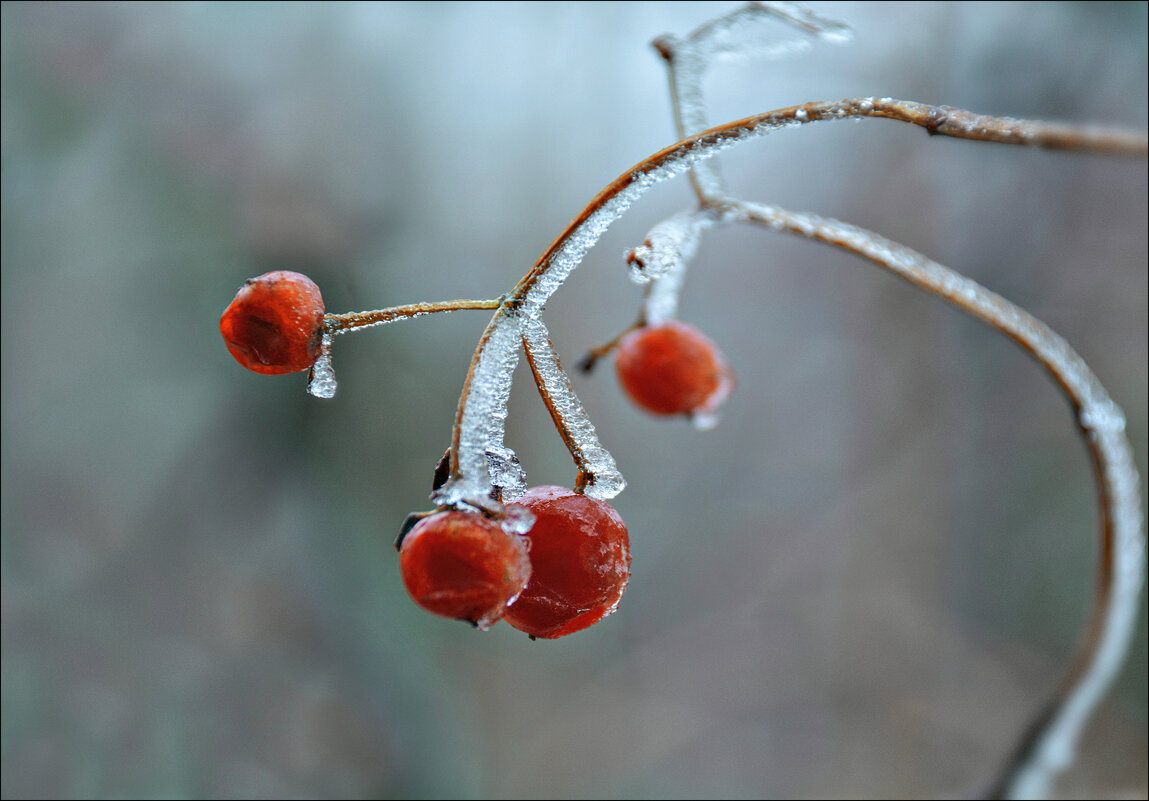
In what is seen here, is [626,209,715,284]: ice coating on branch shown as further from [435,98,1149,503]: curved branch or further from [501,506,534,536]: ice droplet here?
[501,506,534,536]: ice droplet

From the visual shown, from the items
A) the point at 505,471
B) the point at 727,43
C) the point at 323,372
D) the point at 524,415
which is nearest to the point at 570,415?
the point at 505,471

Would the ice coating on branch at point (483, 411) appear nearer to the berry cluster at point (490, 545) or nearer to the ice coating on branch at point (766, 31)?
the berry cluster at point (490, 545)

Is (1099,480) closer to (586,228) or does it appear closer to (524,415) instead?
(586,228)

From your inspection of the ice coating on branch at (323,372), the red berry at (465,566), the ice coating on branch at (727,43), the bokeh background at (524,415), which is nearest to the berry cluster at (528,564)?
the red berry at (465,566)

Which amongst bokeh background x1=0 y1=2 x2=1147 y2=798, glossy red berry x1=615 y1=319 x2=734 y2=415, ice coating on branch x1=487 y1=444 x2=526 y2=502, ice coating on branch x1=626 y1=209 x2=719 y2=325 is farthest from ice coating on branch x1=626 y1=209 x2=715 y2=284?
bokeh background x1=0 y1=2 x2=1147 y2=798

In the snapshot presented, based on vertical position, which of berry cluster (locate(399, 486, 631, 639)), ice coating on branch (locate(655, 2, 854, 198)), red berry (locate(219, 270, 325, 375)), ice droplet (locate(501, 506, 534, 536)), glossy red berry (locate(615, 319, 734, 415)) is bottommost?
glossy red berry (locate(615, 319, 734, 415))

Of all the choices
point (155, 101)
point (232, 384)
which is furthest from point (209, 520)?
point (155, 101)
